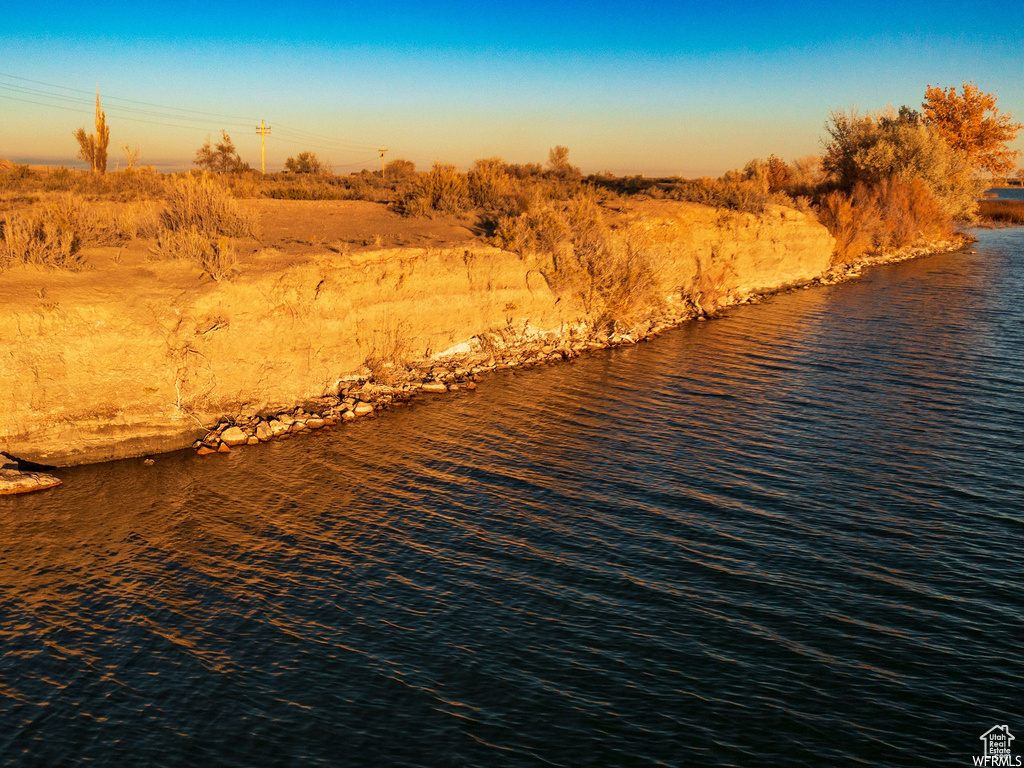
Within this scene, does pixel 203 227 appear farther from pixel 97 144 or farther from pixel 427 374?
pixel 97 144

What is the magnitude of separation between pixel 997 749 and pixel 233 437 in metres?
12.1

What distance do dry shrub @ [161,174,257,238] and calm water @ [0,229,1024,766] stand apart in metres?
7.07

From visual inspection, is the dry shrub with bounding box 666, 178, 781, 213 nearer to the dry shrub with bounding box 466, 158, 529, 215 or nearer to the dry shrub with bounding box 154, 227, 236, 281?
the dry shrub with bounding box 466, 158, 529, 215

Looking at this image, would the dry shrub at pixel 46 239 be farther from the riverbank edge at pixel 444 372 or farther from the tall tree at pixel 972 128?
the tall tree at pixel 972 128

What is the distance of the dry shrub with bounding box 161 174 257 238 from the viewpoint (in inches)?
672

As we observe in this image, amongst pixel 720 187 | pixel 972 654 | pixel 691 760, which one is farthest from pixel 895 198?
pixel 691 760

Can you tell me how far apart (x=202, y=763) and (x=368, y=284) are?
12.3 meters

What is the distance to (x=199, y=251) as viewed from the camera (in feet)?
48.3

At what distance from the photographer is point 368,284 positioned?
16.6 metres

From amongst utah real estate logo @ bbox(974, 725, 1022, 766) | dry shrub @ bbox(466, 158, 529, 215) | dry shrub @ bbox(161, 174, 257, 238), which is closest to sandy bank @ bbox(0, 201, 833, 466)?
dry shrub @ bbox(161, 174, 257, 238)

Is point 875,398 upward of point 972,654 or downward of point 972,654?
upward

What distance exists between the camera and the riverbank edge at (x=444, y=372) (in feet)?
44.3

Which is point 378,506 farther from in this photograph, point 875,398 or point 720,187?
point 720,187

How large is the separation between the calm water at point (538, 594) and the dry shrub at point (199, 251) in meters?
4.23
